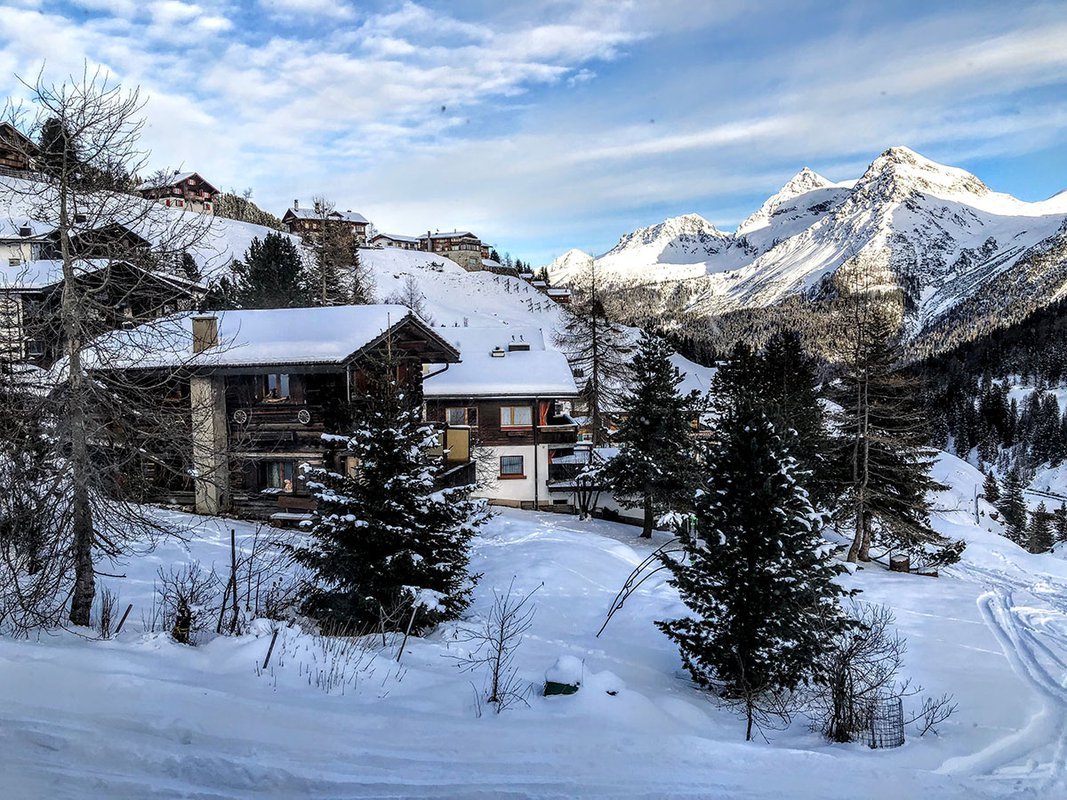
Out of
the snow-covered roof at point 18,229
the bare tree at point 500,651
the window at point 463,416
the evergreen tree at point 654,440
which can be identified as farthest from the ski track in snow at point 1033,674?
the window at point 463,416

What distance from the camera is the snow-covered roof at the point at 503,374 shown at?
3488 cm

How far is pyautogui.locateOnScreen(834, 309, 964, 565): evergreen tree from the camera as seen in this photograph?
30.3 metres

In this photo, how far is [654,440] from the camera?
99.8ft

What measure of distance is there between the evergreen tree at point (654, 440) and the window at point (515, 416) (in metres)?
6.26

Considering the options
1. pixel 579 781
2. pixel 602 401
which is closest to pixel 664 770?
pixel 579 781

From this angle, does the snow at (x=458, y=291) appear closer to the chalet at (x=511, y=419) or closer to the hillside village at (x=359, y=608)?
the chalet at (x=511, y=419)

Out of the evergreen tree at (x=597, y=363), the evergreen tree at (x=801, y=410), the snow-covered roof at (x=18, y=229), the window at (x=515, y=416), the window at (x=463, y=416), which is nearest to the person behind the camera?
the snow-covered roof at (x=18, y=229)

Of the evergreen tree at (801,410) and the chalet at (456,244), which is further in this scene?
the chalet at (456,244)

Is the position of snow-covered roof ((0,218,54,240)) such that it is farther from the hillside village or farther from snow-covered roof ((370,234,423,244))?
snow-covered roof ((370,234,423,244))

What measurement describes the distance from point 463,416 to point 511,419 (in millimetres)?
2653

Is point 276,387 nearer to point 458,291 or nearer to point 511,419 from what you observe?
point 511,419

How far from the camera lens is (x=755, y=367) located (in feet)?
165

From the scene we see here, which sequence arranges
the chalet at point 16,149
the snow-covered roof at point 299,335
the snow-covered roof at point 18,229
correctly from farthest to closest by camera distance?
the snow-covered roof at point 299,335 < the snow-covered roof at point 18,229 < the chalet at point 16,149

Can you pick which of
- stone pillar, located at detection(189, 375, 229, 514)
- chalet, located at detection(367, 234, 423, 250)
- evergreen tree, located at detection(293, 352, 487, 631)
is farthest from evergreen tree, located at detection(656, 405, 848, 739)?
chalet, located at detection(367, 234, 423, 250)
